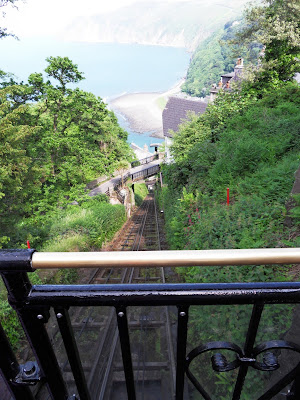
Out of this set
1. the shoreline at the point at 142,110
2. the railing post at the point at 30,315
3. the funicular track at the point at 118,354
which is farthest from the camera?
the shoreline at the point at 142,110

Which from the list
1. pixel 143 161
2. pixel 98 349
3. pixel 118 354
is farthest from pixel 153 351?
pixel 143 161

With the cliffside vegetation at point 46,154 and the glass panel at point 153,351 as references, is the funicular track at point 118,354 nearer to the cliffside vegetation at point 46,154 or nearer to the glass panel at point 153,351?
the glass panel at point 153,351

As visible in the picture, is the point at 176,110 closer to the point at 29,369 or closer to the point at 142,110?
the point at 29,369

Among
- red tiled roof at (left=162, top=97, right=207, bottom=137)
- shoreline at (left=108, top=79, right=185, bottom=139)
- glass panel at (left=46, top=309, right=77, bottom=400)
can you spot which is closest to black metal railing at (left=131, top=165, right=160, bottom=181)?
red tiled roof at (left=162, top=97, right=207, bottom=137)

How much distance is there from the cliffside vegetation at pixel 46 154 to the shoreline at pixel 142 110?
59.0 meters

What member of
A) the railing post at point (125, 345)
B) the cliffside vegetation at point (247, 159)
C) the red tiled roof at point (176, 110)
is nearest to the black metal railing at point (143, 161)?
the red tiled roof at point (176, 110)

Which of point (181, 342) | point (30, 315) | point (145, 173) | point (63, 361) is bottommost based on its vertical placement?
point (145, 173)

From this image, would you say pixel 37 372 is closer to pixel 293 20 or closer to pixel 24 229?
pixel 24 229

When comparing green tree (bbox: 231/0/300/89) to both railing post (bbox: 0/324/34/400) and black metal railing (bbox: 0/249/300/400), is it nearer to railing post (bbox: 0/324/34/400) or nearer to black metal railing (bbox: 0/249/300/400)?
black metal railing (bbox: 0/249/300/400)

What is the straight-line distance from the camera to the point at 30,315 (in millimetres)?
999

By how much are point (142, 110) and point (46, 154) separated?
86.3 metres

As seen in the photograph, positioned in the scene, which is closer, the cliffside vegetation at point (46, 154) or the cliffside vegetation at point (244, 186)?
the cliffside vegetation at point (244, 186)

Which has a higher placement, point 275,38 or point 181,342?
point 275,38

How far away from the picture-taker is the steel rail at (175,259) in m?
0.92
